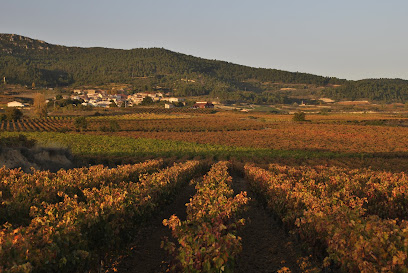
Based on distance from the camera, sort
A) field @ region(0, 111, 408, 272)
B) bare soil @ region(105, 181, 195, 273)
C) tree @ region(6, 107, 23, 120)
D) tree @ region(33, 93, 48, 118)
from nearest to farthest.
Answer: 1. field @ region(0, 111, 408, 272)
2. bare soil @ region(105, 181, 195, 273)
3. tree @ region(6, 107, 23, 120)
4. tree @ region(33, 93, 48, 118)

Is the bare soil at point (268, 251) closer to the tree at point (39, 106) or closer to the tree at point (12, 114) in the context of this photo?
the tree at point (12, 114)

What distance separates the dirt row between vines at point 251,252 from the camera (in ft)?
33.7

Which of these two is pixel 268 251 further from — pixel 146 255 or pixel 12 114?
pixel 12 114

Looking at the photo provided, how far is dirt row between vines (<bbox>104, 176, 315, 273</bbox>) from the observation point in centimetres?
1027

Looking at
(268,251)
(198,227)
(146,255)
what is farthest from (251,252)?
(198,227)

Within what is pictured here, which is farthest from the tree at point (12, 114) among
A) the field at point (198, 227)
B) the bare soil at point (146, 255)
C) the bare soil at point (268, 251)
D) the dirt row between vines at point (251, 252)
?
the bare soil at point (268, 251)

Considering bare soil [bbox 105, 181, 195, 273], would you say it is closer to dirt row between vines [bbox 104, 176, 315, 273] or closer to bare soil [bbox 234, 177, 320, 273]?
dirt row between vines [bbox 104, 176, 315, 273]

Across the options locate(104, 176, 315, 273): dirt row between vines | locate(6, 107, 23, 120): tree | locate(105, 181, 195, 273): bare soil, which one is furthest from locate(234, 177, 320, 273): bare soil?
locate(6, 107, 23, 120): tree

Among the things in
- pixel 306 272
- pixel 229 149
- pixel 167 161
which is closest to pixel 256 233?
pixel 306 272

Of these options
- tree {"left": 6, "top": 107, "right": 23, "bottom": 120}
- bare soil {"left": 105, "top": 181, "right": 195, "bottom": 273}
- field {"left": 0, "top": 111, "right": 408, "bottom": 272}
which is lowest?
tree {"left": 6, "top": 107, "right": 23, "bottom": 120}

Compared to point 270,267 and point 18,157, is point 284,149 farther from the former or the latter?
point 270,267

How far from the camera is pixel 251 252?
11.7 meters

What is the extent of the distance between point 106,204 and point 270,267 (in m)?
5.25

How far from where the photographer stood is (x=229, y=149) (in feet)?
154
